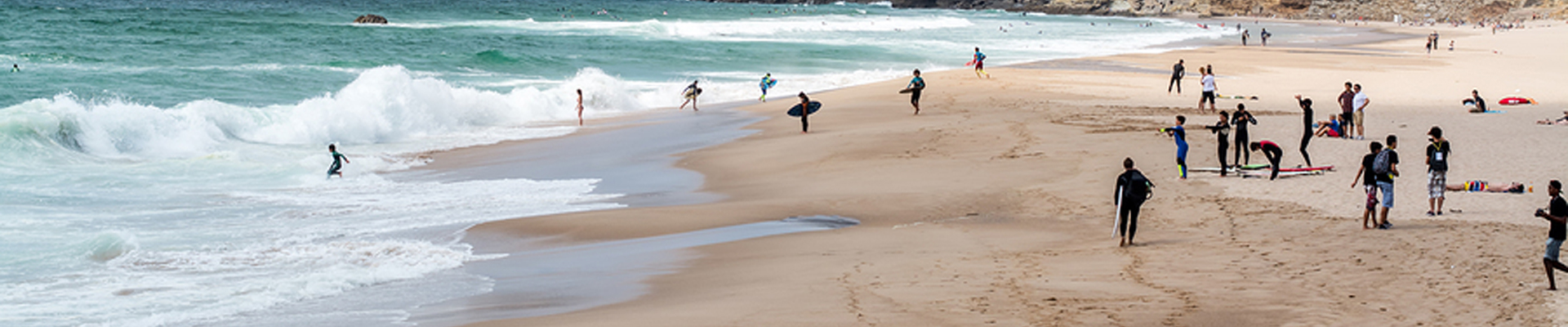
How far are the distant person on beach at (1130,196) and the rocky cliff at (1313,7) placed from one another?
101 m

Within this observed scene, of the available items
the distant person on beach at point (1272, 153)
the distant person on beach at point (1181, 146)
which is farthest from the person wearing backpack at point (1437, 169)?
the distant person on beach at point (1181, 146)

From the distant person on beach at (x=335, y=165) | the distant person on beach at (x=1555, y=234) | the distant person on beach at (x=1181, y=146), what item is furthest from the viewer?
the distant person on beach at (x=335, y=165)

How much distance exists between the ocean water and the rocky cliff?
217 ft

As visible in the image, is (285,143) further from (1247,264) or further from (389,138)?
(1247,264)

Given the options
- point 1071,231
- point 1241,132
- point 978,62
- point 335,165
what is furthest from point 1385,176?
point 978,62

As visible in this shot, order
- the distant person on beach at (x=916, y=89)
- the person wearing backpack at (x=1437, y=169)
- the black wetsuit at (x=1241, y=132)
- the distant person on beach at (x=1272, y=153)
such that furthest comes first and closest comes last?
the distant person on beach at (x=916, y=89) < the black wetsuit at (x=1241, y=132) < the distant person on beach at (x=1272, y=153) < the person wearing backpack at (x=1437, y=169)

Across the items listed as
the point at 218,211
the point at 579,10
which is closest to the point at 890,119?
the point at 218,211

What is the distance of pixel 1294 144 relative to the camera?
58.5 ft

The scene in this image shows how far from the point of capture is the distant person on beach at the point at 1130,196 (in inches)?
413

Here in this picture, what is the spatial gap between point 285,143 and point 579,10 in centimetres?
8438

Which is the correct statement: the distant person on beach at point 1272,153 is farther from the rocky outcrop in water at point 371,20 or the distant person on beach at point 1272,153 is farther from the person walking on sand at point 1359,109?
the rocky outcrop in water at point 371,20

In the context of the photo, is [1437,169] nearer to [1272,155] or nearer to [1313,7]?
[1272,155]

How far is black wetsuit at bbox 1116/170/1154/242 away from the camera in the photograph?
34.4ft

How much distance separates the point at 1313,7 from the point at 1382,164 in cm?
11607
